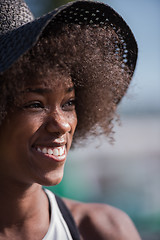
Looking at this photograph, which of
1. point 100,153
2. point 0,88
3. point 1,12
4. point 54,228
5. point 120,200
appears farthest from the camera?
point 100,153

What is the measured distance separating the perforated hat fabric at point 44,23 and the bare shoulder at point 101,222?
95 cm

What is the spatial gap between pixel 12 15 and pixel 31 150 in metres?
0.74

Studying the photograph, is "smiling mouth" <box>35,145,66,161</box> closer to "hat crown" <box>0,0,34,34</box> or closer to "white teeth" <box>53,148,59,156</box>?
"white teeth" <box>53,148,59,156</box>

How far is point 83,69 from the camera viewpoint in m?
1.94

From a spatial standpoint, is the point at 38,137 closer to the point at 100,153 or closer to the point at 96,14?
the point at 96,14

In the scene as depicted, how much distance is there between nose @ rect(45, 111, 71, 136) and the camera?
5.57 feet

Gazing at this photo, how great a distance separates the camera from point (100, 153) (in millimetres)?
12352

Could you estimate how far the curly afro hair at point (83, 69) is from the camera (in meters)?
1.62

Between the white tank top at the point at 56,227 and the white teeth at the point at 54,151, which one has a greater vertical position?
the white teeth at the point at 54,151

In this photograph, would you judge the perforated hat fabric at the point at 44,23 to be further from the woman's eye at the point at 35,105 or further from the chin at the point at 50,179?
the chin at the point at 50,179

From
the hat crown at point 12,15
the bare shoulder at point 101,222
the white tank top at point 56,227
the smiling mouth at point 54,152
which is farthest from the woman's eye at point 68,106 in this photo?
the bare shoulder at point 101,222

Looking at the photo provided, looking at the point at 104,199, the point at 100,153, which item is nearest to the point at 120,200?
the point at 104,199

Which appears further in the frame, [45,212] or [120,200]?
[120,200]

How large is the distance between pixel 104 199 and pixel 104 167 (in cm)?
329
